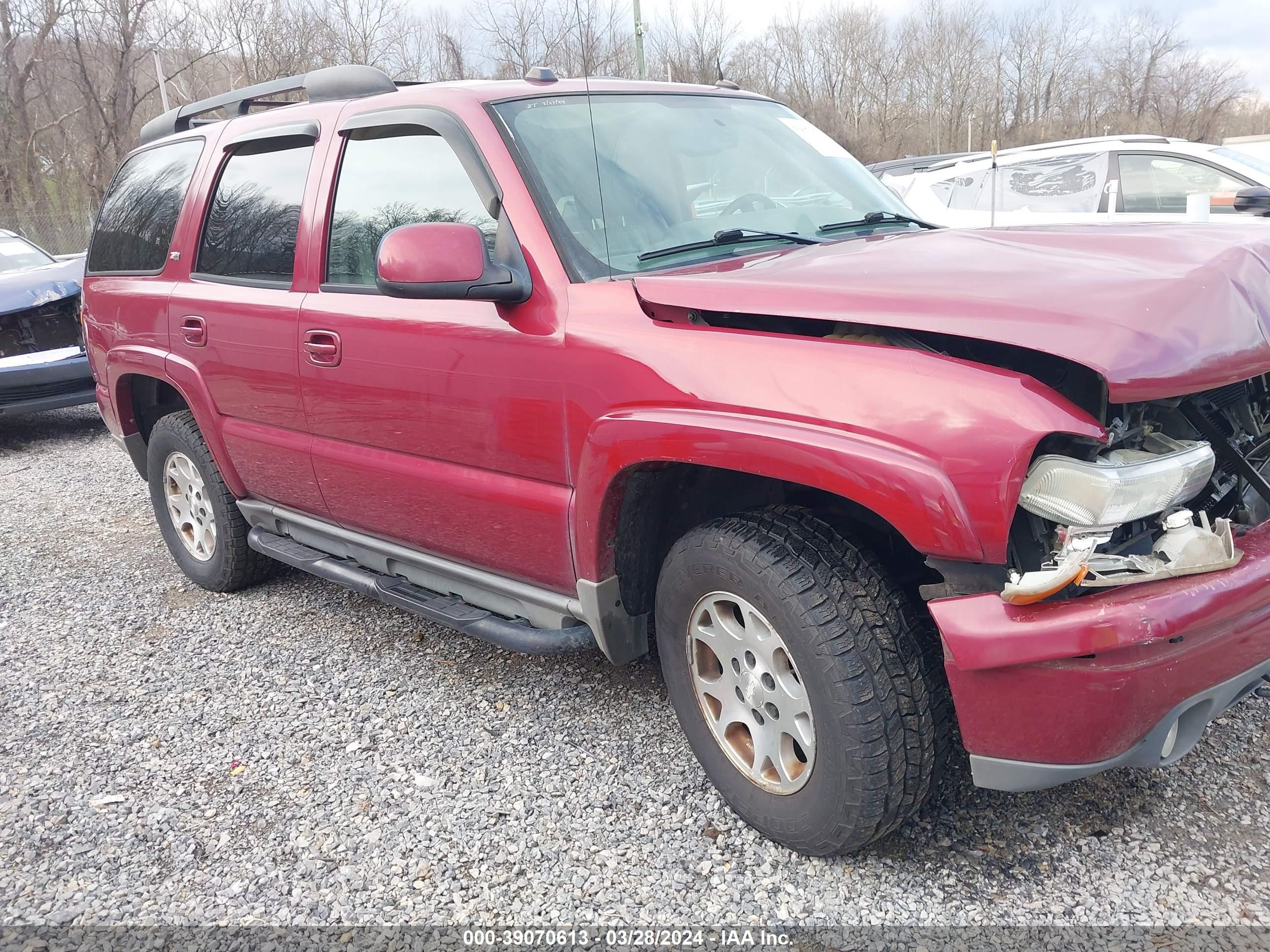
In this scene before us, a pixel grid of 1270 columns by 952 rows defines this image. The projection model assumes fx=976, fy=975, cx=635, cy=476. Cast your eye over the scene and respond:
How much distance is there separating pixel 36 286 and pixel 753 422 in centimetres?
777

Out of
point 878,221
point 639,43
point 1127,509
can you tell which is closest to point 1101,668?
point 1127,509

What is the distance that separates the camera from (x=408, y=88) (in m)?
3.23

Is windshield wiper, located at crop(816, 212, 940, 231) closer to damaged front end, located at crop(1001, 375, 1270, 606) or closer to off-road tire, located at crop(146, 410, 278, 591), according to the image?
damaged front end, located at crop(1001, 375, 1270, 606)

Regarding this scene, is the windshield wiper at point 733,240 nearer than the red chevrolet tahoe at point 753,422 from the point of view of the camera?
No

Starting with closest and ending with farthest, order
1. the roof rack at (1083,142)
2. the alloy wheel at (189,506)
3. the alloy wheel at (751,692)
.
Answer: the alloy wheel at (751,692) < the alloy wheel at (189,506) < the roof rack at (1083,142)

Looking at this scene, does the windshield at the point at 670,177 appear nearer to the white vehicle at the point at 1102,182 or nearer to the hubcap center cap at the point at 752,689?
the hubcap center cap at the point at 752,689

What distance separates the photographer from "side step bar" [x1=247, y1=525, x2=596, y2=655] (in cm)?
276

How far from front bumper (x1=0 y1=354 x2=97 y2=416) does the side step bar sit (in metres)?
4.58

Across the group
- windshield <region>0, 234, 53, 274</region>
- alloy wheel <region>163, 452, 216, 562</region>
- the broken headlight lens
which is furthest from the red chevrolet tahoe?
windshield <region>0, 234, 53, 274</region>

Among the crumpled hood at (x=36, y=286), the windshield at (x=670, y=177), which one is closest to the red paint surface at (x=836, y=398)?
the windshield at (x=670, y=177)

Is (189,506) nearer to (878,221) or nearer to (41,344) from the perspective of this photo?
(878,221)

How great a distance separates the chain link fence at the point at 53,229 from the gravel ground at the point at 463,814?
22095 mm

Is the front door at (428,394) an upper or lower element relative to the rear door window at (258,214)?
lower

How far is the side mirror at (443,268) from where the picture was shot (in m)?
2.43
